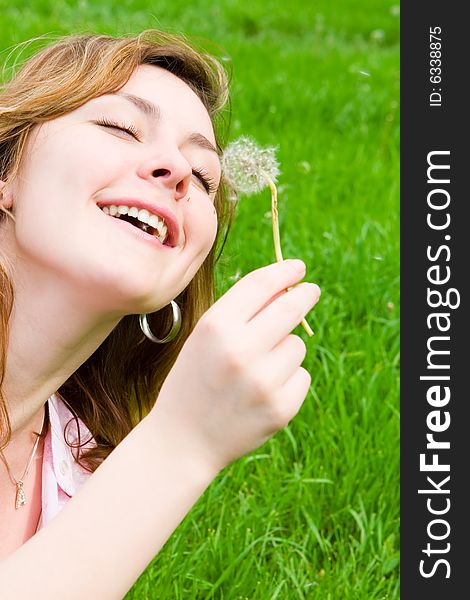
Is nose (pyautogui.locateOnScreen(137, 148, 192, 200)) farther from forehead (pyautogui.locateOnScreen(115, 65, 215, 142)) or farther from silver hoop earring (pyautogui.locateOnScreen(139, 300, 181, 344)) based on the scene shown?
silver hoop earring (pyautogui.locateOnScreen(139, 300, 181, 344))

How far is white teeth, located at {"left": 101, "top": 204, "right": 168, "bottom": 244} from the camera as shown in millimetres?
1744

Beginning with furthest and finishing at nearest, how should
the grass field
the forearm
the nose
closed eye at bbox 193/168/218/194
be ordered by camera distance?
the grass field < closed eye at bbox 193/168/218/194 < the nose < the forearm

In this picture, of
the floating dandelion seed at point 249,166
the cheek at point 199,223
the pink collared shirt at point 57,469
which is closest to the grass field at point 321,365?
the pink collared shirt at point 57,469

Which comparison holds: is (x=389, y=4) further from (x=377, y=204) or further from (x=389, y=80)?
(x=377, y=204)

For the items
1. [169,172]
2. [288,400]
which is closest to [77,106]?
[169,172]

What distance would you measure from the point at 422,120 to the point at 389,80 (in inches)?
124

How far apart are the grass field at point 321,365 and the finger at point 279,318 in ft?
3.52

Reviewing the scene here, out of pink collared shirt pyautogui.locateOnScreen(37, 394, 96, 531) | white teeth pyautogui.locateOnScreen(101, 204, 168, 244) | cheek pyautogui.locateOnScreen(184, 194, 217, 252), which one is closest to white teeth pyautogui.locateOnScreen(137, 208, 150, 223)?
white teeth pyautogui.locateOnScreen(101, 204, 168, 244)

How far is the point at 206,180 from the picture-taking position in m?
2.06

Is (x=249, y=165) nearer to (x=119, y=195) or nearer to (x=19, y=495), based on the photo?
(x=119, y=195)

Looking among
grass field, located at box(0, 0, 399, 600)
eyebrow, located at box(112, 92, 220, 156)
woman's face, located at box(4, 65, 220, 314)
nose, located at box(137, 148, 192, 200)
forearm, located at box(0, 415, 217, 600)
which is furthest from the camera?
grass field, located at box(0, 0, 399, 600)

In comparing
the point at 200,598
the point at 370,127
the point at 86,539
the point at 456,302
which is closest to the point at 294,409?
the point at 86,539

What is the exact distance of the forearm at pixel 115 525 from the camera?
1.35 meters

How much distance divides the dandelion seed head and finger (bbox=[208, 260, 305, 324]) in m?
0.57
